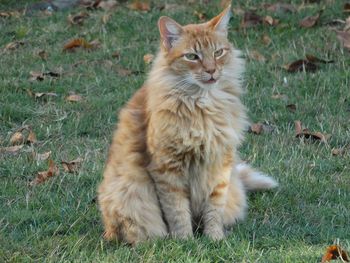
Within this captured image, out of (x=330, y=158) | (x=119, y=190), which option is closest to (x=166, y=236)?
(x=119, y=190)

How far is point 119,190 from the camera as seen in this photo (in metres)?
5.29

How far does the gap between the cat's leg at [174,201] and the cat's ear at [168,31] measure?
87 centimetres

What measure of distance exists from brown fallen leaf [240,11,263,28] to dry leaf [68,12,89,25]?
218cm

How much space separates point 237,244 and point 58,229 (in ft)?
3.91

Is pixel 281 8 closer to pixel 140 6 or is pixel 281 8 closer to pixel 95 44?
pixel 140 6

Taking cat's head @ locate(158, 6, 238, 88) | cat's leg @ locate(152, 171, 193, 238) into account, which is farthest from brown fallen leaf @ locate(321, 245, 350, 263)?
cat's head @ locate(158, 6, 238, 88)

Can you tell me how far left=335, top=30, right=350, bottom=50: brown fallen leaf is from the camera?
957 cm

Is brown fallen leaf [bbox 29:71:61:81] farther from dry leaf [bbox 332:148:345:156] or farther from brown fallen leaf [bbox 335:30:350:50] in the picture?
dry leaf [bbox 332:148:345:156]

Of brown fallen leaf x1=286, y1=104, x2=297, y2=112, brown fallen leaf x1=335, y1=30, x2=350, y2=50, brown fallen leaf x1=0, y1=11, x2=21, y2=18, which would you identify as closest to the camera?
brown fallen leaf x1=286, y1=104, x2=297, y2=112

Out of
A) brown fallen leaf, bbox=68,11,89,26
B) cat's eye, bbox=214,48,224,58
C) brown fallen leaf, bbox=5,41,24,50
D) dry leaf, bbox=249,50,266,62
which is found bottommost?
brown fallen leaf, bbox=5,41,24,50

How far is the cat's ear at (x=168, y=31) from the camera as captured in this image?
5332mm

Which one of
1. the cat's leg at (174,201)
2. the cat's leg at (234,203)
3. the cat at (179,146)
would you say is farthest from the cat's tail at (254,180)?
the cat's leg at (174,201)

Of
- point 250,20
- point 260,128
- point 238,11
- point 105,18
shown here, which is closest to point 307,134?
point 260,128

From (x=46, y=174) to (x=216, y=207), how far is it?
166 centimetres
